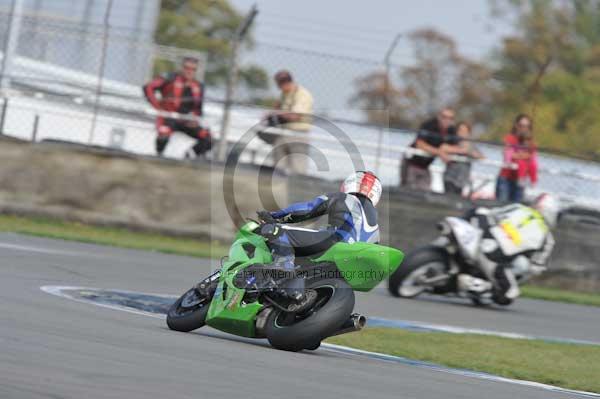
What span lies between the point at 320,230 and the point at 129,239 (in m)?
7.51

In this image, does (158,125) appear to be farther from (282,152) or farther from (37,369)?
(37,369)

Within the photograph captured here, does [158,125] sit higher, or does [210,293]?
[158,125]

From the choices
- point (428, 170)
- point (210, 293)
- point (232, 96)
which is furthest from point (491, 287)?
point (210, 293)

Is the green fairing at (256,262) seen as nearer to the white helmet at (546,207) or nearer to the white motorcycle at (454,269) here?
the white motorcycle at (454,269)

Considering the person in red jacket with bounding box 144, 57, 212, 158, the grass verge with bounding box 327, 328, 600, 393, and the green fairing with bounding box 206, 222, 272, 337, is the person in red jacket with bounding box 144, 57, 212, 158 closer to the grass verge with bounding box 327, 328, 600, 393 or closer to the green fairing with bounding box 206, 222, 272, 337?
the grass verge with bounding box 327, 328, 600, 393

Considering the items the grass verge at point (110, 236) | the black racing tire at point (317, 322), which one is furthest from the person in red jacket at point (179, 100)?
the black racing tire at point (317, 322)

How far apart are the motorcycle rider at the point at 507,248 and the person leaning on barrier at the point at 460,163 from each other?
8.44 feet

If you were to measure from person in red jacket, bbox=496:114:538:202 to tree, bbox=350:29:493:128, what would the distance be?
0.82 m

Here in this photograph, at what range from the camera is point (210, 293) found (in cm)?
793

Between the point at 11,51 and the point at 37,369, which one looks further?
the point at 11,51

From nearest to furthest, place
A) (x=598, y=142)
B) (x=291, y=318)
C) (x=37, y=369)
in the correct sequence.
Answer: (x=37, y=369)
(x=291, y=318)
(x=598, y=142)

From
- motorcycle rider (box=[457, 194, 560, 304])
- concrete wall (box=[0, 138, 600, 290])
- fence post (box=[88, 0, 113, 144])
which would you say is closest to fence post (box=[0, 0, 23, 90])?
concrete wall (box=[0, 138, 600, 290])

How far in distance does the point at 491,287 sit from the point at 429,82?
13.4 ft

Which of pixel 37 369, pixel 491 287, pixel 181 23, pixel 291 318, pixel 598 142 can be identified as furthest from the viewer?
pixel 181 23
